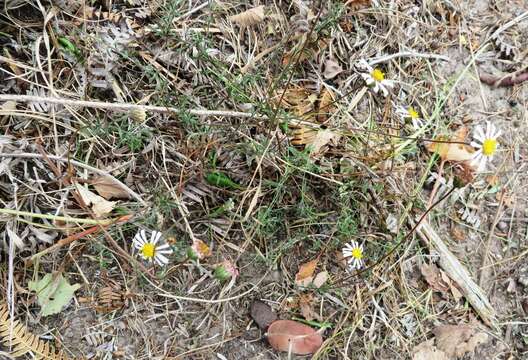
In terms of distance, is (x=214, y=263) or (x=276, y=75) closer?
(x=214, y=263)

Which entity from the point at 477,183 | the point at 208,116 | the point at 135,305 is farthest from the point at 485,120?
the point at 135,305

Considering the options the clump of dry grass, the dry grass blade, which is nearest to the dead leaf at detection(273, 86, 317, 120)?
the clump of dry grass

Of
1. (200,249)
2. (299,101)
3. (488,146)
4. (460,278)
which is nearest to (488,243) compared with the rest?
(460,278)

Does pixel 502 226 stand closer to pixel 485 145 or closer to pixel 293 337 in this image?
pixel 485 145

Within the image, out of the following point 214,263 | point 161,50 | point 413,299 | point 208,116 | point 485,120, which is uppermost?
point 161,50

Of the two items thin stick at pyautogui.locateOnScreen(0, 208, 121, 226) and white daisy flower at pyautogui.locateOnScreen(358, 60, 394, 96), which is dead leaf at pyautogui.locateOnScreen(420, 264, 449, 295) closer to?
white daisy flower at pyautogui.locateOnScreen(358, 60, 394, 96)

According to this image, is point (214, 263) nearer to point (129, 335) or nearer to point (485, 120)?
point (129, 335)

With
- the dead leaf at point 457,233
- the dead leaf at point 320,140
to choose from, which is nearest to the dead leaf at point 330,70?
the dead leaf at point 320,140
